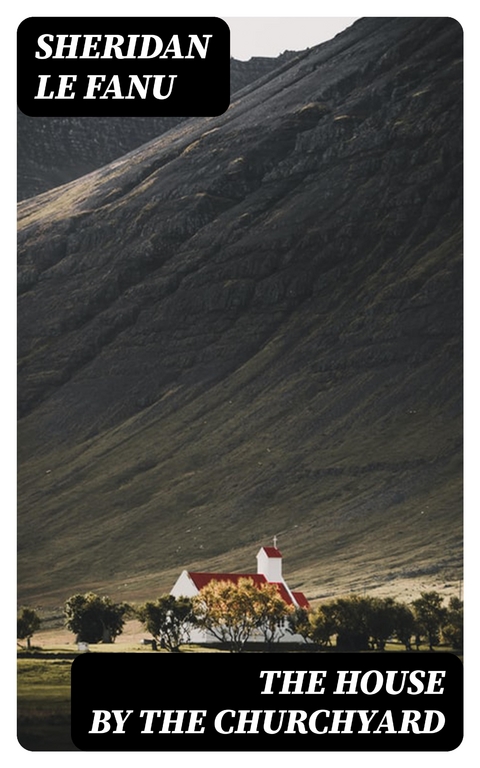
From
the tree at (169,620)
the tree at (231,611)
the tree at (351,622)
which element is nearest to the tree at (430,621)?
the tree at (351,622)

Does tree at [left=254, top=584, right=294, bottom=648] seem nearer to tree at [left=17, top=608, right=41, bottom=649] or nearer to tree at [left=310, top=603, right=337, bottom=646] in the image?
tree at [left=310, top=603, right=337, bottom=646]

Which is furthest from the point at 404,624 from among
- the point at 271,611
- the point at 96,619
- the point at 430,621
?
the point at 96,619

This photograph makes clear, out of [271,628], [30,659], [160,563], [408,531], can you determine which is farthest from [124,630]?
[160,563]

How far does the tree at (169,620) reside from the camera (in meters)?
60.3

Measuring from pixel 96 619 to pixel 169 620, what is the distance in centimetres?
1527

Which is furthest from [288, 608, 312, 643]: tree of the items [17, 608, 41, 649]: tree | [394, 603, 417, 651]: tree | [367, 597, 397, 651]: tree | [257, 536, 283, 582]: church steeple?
[17, 608, 41, 649]: tree

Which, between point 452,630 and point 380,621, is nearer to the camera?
point 452,630

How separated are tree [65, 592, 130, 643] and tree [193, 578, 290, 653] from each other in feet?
32.0

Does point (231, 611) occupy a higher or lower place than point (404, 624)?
lower

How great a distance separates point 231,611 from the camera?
59312mm

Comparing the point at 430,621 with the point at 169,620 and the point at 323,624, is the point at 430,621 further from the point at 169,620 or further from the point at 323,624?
the point at 169,620

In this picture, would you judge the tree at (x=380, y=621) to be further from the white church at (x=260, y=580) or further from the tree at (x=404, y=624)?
the white church at (x=260, y=580)

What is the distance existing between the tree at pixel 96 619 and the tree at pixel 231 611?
9.75 m
